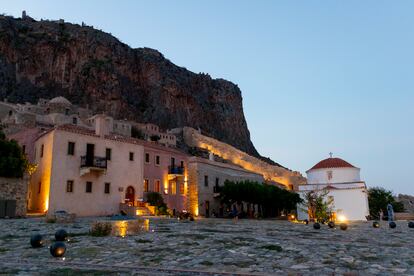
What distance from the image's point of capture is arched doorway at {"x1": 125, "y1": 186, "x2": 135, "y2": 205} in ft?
121

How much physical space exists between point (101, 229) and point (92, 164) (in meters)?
19.1

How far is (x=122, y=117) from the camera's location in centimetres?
9338

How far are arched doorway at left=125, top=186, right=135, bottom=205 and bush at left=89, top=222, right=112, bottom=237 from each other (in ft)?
71.1

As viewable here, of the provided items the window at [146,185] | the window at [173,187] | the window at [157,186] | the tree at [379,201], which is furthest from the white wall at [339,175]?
the window at [146,185]

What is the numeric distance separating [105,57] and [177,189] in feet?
230

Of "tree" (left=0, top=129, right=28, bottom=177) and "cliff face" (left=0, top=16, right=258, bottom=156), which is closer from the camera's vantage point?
"tree" (left=0, top=129, right=28, bottom=177)

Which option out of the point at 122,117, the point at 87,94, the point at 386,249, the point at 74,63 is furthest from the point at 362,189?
the point at 74,63

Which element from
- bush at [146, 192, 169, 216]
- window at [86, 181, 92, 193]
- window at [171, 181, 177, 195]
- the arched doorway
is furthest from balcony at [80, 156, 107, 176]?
window at [171, 181, 177, 195]

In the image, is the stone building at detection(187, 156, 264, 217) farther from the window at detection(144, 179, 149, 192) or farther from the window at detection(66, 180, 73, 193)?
the window at detection(66, 180, 73, 193)

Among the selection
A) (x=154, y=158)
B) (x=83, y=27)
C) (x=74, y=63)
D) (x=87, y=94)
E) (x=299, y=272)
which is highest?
(x=83, y=27)

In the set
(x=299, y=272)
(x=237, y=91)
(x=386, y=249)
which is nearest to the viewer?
(x=299, y=272)

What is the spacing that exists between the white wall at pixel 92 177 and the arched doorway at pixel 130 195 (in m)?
0.43

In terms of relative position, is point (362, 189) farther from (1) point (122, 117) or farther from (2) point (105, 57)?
(2) point (105, 57)

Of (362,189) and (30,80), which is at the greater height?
(30,80)
